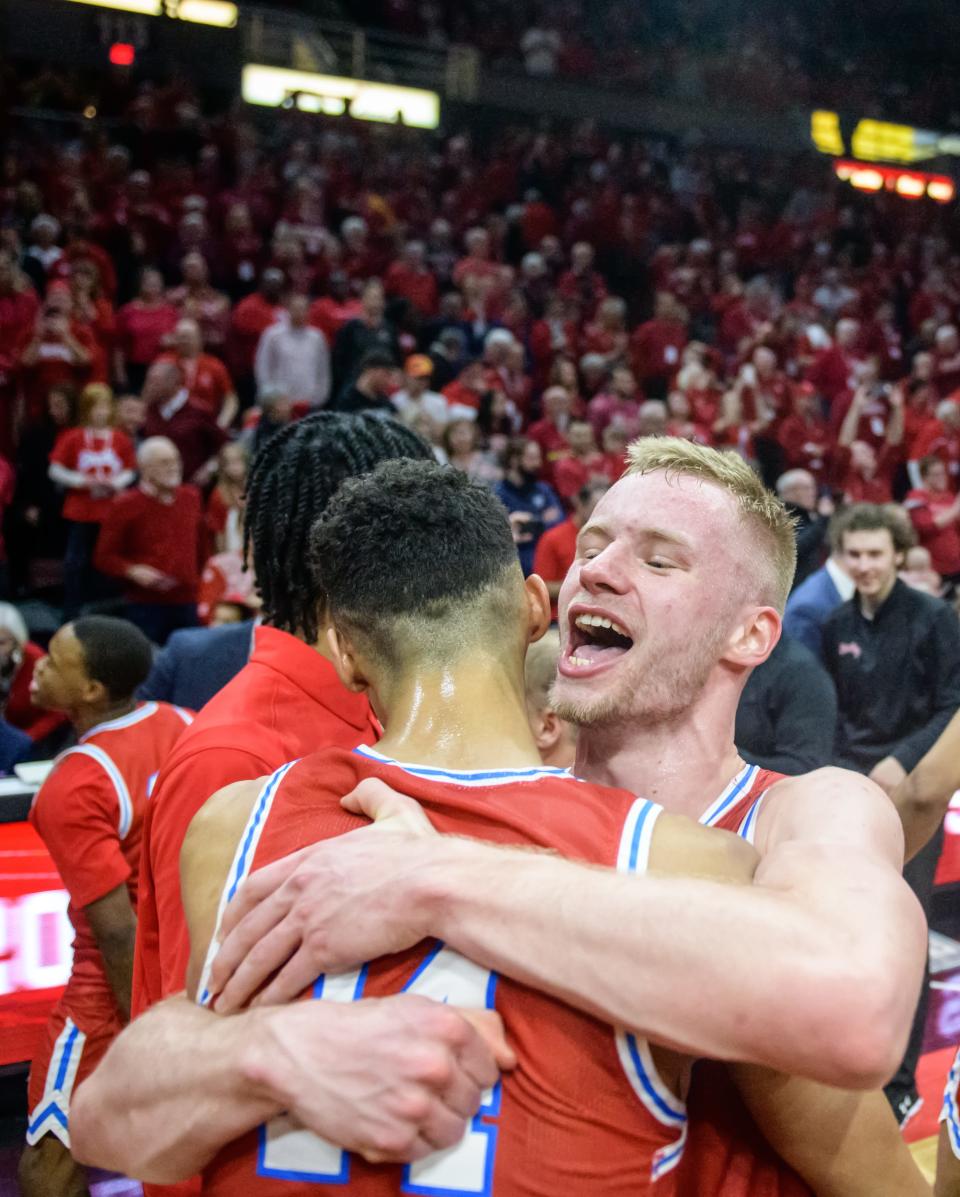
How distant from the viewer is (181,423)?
8.19 m

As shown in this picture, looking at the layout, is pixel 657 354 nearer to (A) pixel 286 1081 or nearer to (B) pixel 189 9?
(B) pixel 189 9

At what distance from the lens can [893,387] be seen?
41.4 feet

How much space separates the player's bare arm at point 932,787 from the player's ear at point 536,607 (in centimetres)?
178

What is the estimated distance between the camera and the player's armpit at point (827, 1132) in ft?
4.57

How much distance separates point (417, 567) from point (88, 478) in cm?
638

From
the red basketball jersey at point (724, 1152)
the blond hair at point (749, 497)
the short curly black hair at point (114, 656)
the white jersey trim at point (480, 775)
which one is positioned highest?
the blond hair at point (749, 497)

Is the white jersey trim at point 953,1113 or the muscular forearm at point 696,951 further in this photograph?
the white jersey trim at point 953,1113

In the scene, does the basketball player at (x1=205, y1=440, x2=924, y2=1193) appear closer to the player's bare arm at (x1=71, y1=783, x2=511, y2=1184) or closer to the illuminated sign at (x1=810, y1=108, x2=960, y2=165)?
the player's bare arm at (x1=71, y1=783, x2=511, y2=1184)

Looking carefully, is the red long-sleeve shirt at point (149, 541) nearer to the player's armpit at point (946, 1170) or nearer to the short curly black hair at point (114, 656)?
the short curly black hair at point (114, 656)

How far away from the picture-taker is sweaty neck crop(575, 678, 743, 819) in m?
1.82

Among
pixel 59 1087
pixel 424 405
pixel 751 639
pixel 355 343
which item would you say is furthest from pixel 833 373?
pixel 751 639

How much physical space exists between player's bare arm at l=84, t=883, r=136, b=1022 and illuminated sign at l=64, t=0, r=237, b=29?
1468cm

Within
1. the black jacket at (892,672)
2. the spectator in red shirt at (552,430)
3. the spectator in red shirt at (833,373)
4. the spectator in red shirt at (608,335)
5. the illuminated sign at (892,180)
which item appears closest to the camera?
the black jacket at (892,672)

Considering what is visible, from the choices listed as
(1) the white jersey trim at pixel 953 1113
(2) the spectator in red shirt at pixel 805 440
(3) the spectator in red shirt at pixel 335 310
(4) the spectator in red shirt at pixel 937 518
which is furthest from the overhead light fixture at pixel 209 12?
(1) the white jersey trim at pixel 953 1113
